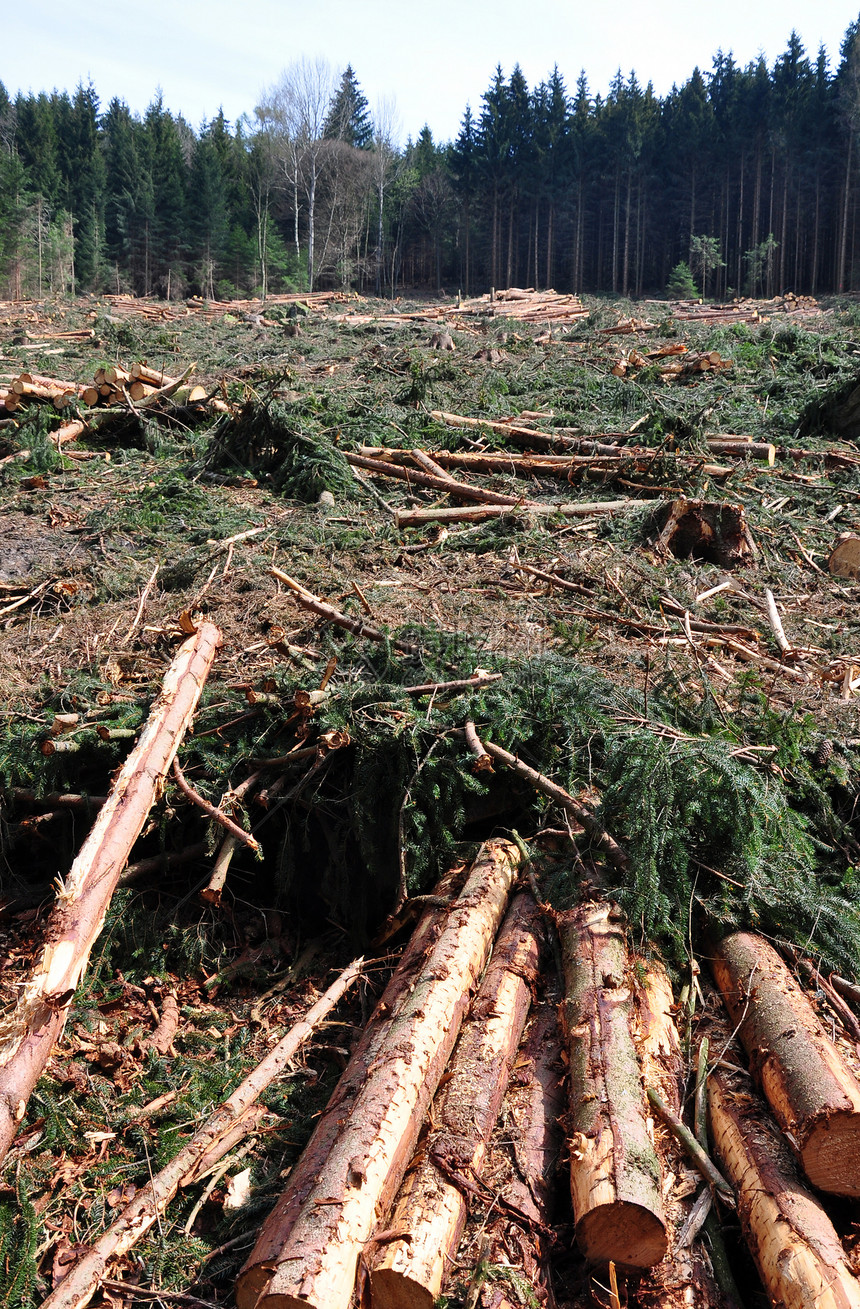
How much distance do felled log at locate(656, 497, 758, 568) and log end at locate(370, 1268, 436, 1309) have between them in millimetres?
5680

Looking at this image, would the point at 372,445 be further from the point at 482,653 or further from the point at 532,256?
the point at 532,256

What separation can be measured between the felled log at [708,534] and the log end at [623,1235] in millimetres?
5360

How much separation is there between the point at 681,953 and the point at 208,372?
1206 centimetres

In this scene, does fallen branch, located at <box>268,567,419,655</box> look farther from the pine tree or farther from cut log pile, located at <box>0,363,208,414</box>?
the pine tree

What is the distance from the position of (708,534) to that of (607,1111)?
538 centimetres

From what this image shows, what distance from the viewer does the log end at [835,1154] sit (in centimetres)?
251

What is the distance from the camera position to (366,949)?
4238mm

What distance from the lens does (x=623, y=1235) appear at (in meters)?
2.40

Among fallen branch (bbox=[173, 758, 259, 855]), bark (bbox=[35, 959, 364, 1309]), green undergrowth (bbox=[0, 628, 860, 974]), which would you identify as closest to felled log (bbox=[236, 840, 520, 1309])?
bark (bbox=[35, 959, 364, 1309])

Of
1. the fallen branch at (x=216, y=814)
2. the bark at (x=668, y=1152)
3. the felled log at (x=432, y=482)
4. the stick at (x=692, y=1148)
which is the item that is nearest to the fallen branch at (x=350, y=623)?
the fallen branch at (x=216, y=814)

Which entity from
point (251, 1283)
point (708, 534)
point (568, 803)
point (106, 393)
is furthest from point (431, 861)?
point (106, 393)

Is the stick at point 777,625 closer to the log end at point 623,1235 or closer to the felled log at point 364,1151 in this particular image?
the felled log at point 364,1151

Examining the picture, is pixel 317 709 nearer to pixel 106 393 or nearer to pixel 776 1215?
pixel 776 1215

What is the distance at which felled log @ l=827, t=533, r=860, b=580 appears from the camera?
271 inches
